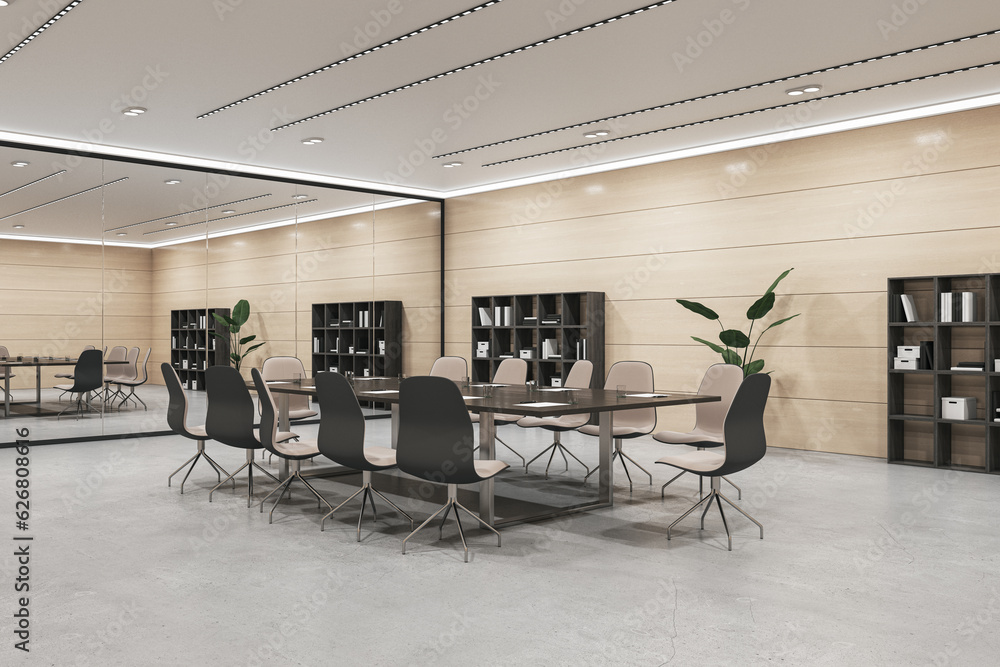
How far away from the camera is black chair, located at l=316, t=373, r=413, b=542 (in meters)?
4.62

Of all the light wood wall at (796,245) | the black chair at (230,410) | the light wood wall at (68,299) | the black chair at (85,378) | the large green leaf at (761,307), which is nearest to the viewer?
the black chair at (230,410)

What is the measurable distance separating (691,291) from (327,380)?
5.09 m

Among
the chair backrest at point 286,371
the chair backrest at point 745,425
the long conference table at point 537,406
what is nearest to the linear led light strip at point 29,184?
the chair backrest at point 286,371

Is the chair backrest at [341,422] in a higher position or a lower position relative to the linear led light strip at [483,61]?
lower

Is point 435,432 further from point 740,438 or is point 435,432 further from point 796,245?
point 796,245

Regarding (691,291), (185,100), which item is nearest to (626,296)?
(691,291)

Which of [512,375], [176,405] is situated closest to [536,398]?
[512,375]

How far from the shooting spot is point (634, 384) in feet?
21.6

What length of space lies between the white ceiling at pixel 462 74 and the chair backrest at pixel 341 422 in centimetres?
228

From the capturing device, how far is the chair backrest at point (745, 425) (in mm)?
4410

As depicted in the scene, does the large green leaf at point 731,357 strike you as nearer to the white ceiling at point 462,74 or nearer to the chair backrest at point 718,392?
the chair backrest at point 718,392

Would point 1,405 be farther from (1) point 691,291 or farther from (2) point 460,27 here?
(1) point 691,291

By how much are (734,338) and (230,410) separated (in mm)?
4764

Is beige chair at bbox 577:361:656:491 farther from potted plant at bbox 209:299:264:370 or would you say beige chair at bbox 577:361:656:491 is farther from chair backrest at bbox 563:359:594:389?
potted plant at bbox 209:299:264:370
